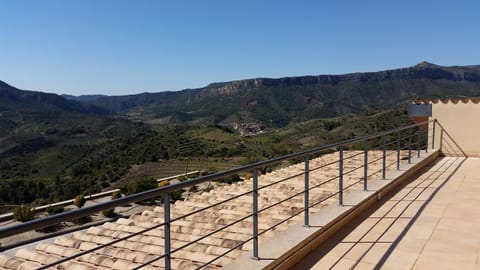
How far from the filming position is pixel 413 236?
11.6 feet

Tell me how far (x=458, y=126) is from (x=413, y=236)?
6.37 meters

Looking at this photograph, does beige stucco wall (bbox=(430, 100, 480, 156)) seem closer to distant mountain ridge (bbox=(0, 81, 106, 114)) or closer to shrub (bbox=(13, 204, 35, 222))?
shrub (bbox=(13, 204, 35, 222))

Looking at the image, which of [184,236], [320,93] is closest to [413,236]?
[184,236]

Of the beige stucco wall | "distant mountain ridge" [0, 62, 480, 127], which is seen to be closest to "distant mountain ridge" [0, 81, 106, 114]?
"distant mountain ridge" [0, 62, 480, 127]

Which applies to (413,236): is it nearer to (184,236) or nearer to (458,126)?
(184,236)

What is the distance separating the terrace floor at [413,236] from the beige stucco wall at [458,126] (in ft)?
11.8

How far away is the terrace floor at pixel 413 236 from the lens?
2.95 metres

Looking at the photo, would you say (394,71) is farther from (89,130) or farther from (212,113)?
(89,130)

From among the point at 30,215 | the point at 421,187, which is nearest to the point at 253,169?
the point at 421,187

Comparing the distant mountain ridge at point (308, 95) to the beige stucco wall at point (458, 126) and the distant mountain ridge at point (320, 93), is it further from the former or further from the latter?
the beige stucco wall at point (458, 126)

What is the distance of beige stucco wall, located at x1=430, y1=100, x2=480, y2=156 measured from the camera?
8.70m

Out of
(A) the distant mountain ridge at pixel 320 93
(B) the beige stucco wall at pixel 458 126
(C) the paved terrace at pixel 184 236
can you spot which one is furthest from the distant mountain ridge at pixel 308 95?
(C) the paved terrace at pixel 184 236

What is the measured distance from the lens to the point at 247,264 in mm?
2643

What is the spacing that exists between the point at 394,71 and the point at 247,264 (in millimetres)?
116783
